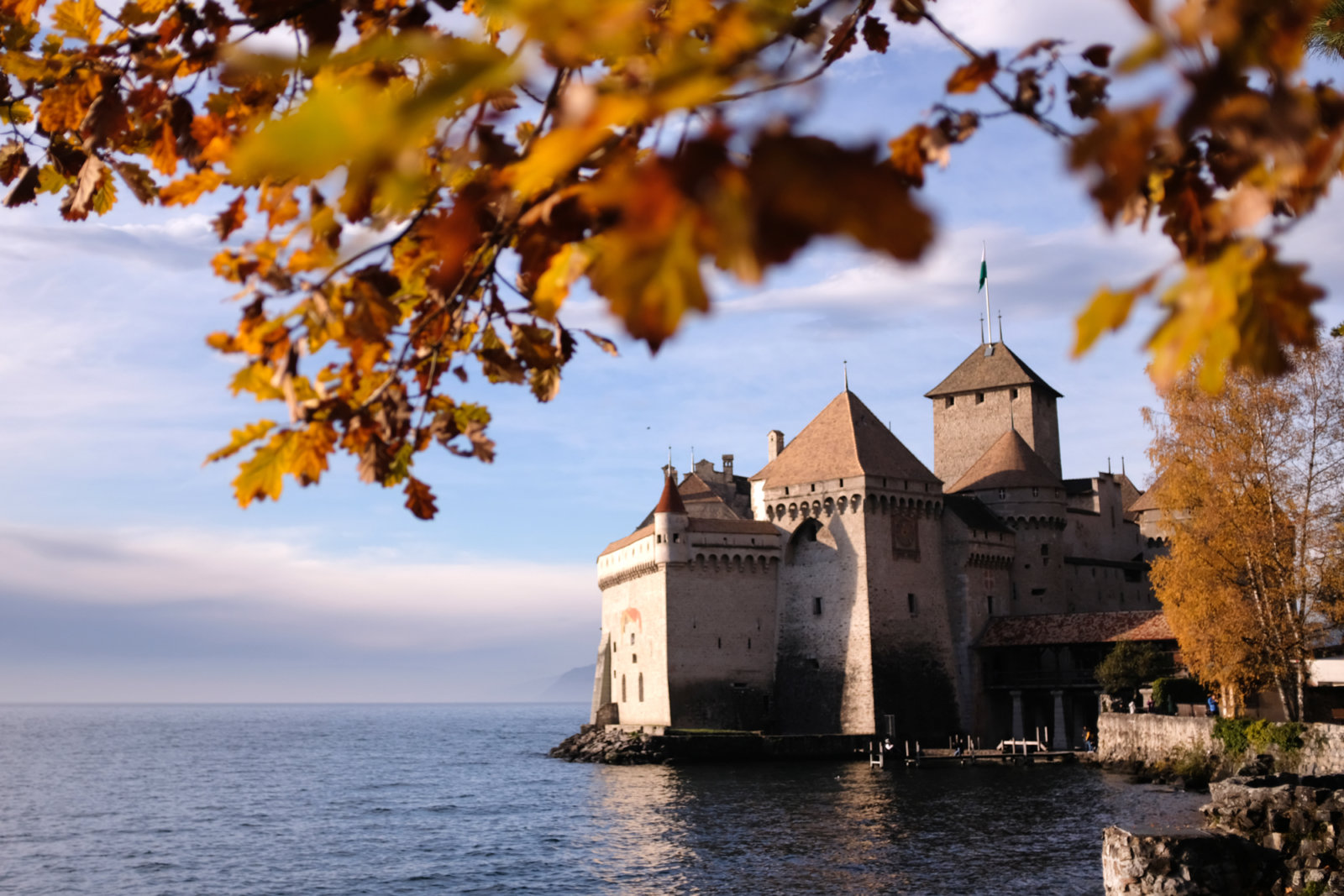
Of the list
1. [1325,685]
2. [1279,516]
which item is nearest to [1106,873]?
[1279,516]

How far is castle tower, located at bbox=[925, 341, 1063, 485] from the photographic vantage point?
54781 mm

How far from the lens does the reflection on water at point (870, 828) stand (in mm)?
21203

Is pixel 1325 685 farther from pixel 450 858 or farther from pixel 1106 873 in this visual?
pixel 450 858

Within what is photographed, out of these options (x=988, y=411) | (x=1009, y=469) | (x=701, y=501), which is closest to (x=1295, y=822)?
(x=1009, y=469)

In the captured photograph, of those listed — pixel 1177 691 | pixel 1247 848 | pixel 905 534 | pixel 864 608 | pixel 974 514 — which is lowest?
pixel 1247 848

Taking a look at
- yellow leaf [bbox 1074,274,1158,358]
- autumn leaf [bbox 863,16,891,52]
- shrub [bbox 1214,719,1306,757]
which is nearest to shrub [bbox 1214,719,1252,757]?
shrub [bbox 1214,719,1306,757]

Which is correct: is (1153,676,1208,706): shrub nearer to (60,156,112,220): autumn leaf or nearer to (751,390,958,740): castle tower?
(751,390,958,740): castle tower

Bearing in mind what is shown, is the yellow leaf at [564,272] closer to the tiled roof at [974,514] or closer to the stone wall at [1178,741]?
the stone wall at [1178,741]

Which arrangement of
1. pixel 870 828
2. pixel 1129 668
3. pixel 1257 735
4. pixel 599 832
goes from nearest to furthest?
pixel 870 828 → pixel 1257 735 → pixel 599 832 → pixel 1129 668

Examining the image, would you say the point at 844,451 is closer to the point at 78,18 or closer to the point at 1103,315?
the point at 78,18

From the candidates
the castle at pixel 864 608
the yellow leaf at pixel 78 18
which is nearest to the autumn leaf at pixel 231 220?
the yellow leaf at pixel 78 18

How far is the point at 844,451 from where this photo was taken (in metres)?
46.7

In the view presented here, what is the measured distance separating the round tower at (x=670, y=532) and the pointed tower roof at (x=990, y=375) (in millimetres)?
17739

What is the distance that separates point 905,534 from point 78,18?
43789 millimetres
